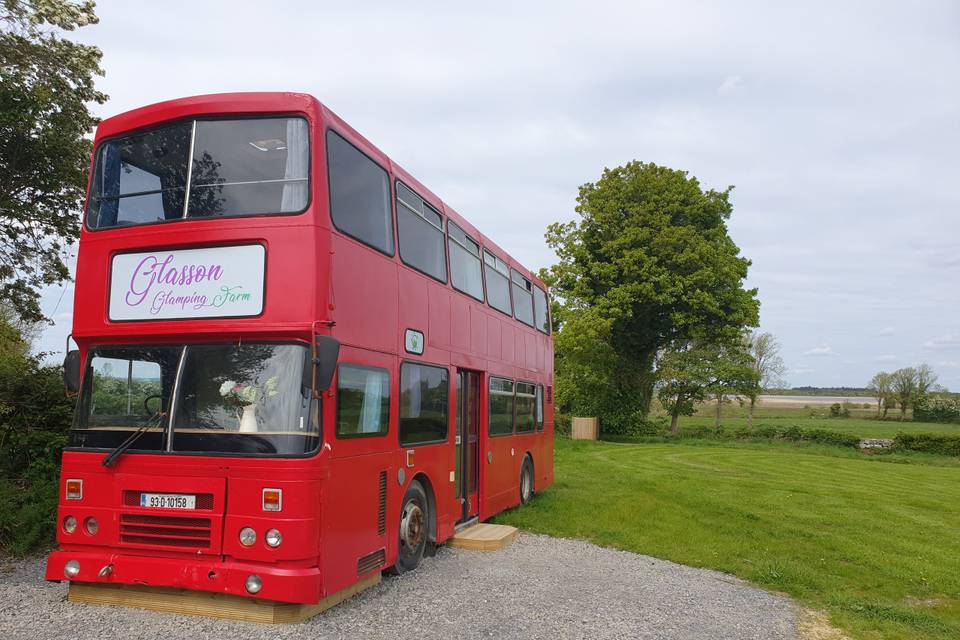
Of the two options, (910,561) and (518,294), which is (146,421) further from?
(910,561)

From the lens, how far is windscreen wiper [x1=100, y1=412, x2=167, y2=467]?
6.21 meters

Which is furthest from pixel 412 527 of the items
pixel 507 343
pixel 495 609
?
pixel 507 343

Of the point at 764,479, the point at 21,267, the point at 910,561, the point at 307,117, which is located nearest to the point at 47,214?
the point at 21,267

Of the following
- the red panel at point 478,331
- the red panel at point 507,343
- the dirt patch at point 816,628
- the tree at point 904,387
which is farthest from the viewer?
the tree at point 904,387

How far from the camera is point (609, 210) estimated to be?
117 feet

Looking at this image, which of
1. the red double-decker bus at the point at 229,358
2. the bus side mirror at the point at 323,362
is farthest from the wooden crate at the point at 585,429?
the bus side mirror at the point at 323,362

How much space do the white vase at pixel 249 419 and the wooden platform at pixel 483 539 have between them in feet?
14.9

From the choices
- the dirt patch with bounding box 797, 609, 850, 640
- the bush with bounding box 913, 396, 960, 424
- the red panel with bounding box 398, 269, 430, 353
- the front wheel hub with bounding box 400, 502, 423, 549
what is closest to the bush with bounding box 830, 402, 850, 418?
the bush with bounding box 913, 396, 960, 424

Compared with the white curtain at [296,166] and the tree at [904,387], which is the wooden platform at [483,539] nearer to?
the white curtain at [296,166]

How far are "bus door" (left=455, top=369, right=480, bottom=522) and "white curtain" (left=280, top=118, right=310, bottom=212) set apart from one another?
13.9 ft

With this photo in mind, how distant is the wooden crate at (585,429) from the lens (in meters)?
34.3

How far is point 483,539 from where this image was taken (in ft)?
32.1

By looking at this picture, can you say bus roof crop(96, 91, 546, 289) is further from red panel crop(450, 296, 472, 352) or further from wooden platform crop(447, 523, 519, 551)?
wooden platform crop(447, 523, 519, 551)

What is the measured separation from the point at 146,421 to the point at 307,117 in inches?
114
